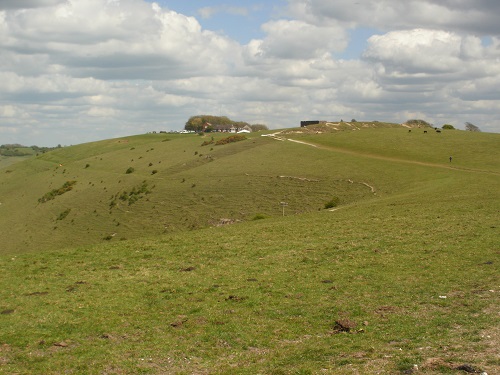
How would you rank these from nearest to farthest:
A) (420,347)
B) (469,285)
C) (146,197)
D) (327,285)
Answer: (420,347) → (469,285) → (327,285) → (146,197)

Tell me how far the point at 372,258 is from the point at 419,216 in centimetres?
1094

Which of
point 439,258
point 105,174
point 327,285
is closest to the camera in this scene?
point 327,285

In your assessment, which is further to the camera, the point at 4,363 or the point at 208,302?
the point at 208,302

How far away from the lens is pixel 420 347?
12516 mm

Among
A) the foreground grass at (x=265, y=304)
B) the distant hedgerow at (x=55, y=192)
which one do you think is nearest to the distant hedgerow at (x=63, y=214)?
the distant hedgerow at (x=55, y=192)

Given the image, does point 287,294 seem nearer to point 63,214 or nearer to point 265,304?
point 265,304

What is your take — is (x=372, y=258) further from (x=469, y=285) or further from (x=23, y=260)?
(x=23, y=260)

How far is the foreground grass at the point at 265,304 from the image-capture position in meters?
12.8

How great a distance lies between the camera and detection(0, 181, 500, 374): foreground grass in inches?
503

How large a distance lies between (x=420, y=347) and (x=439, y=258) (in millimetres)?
10563

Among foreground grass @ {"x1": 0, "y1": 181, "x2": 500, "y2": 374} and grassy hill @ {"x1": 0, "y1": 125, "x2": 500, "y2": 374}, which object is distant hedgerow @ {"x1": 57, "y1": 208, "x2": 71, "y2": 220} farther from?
foreground grass @ {"x1": 0, "y1": 181, "x2": 500, "y2": 374}

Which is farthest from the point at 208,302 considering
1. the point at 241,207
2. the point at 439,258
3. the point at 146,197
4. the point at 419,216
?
the point at 146,197

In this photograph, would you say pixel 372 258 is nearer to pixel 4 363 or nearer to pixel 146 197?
pixel 4 363

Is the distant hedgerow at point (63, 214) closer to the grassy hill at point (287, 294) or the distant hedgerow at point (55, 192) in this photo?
the distant hedgerow at point (55, 192)
